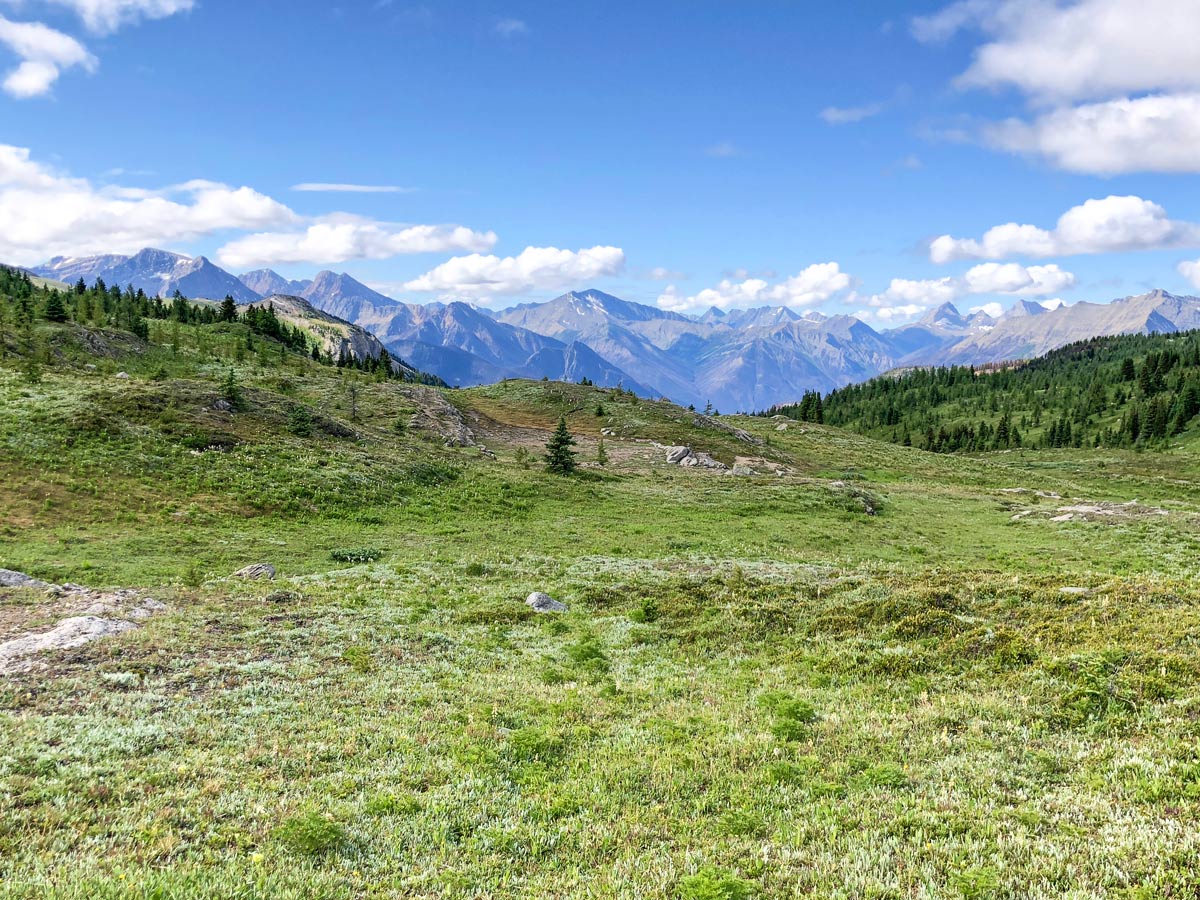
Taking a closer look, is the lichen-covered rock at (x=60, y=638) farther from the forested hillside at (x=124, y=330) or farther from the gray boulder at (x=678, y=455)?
the gray boulder at (x=678, y=455)

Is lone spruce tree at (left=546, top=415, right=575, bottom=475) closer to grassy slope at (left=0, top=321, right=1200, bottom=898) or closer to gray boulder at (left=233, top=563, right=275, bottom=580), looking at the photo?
grassy slope at (left=0, top=321, right=1200, bottom=898)

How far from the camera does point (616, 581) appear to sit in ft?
86.9

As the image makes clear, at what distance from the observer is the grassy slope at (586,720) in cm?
820

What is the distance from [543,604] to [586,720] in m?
9.61

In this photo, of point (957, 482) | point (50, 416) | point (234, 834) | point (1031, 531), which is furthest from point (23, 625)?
point (957, 482)

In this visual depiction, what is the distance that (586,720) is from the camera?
13.3 metres

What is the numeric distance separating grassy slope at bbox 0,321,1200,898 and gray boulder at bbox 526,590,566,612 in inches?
29.0

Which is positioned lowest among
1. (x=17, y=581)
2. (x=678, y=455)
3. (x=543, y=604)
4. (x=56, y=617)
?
(x=543, y=604)

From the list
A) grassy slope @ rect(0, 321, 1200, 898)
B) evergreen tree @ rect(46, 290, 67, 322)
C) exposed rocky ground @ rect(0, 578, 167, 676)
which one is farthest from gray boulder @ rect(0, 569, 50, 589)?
evergreen tree @ rect(46, 290, 67, 322)

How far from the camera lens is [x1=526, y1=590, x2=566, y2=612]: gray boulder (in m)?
22.6

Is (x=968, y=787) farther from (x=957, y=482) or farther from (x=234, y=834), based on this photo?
(x=957, y=482)

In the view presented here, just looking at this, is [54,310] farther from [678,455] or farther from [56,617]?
[678,455]

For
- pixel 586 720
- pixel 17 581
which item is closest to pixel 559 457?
pixel 17 581

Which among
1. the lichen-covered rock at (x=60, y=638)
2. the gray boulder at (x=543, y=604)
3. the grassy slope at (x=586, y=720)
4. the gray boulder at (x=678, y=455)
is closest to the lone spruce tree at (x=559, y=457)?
the gray boulder at (x=678, y=455)
